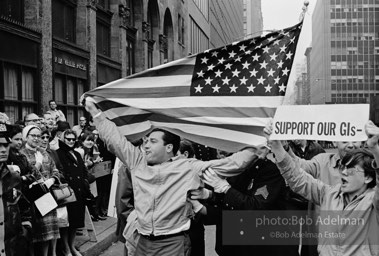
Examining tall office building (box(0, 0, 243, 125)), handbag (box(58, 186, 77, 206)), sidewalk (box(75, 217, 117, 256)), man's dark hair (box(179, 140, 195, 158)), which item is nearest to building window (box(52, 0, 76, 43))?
tall office building (box(0, 0, 243, 125))

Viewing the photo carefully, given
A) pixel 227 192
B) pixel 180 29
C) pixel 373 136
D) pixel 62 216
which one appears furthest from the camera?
pixel 180 29

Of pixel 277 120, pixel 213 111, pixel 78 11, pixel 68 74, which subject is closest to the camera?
pixel 277 120

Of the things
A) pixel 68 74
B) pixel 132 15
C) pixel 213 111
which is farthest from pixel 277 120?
pixel 132 15

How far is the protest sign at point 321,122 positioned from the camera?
4238 mm

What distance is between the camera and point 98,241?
9000mm

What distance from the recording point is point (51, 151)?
8.30 m

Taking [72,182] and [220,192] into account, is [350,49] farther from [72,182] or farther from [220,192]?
[220,192]

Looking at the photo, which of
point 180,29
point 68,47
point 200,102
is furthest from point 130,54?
point 200,102

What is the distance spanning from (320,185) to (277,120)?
25.6 inches

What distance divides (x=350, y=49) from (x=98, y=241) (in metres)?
120

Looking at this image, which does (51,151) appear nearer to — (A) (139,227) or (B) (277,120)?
(A) (139,227)

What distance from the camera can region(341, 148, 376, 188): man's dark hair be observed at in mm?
4184

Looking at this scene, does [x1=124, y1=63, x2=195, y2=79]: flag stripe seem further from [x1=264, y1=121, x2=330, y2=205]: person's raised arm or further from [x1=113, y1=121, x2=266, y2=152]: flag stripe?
[x1=264, y1=121, x2=330, y2=205]: person's raised arm

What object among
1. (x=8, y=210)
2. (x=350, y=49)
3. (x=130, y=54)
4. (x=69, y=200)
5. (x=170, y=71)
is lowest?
(x=69, y=200)
